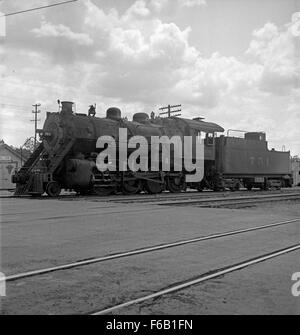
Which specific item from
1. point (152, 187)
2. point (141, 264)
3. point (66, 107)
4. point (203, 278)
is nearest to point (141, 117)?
point (152, 187)

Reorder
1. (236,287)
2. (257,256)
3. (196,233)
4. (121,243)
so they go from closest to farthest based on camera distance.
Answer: (236,287)
(257,256)
(121,243)
(196,233)

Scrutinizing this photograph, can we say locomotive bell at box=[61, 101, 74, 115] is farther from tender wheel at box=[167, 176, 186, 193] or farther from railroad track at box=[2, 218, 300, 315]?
railroad track at box=[2, 218, 300, 315]

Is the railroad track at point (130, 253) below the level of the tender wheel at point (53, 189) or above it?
below

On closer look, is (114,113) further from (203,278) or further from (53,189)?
(203,278)

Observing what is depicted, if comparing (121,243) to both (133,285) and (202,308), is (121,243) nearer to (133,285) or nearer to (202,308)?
(133,285)

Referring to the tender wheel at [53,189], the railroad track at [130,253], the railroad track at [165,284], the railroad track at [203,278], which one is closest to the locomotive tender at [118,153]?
the tender wheel at [53,189]

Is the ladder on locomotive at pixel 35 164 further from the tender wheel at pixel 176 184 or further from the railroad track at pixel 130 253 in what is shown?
the railroad track at pixel 130 253

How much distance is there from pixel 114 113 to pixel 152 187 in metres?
4.28

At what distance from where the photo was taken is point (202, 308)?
411 cm

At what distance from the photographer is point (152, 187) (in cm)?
2389

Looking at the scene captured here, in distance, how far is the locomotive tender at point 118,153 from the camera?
2033 centimetres

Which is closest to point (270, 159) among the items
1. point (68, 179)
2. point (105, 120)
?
point (105, 120)

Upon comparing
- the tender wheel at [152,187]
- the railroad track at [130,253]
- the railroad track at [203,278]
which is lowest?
the railroad track at [203,278]
